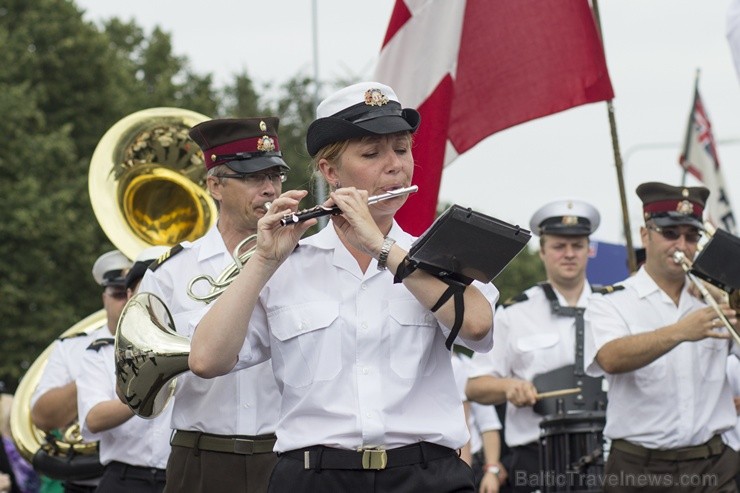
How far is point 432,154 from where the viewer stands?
27.4ft

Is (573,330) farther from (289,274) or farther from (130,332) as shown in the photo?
(289,274)

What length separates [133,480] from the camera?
324 inches

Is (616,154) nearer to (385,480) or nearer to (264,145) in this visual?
(264,145)

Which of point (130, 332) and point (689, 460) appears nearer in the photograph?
point (130, 332)

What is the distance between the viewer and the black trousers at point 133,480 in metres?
8.16

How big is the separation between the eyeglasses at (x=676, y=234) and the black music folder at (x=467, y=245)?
12.1ft

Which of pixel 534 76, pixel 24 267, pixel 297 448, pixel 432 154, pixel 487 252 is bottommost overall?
pixel 297 448

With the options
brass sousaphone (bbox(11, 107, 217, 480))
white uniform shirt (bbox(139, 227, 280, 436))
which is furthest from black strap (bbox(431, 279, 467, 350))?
brass sousaphone (bbox(11, 107, 217, 480))

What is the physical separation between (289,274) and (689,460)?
3.72 m

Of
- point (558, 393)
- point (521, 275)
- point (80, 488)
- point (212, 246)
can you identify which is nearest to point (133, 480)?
point (212, 246)

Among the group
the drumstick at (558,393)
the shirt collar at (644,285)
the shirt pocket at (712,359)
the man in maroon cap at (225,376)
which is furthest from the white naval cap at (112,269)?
the shirt pocket at (712,359)

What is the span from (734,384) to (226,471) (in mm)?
3783

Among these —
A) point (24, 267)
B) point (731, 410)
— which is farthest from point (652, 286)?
point (24, 267)

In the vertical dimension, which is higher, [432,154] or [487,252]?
[432,154]
